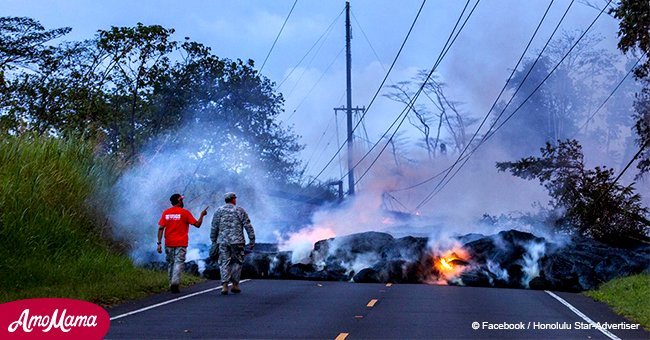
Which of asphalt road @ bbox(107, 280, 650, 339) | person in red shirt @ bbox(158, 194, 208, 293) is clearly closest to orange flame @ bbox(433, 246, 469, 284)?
asphalt road @ bbox(107, 280, 650, 339)

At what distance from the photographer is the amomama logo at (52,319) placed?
13.3m

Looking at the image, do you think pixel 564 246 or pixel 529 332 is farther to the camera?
pixel 564 246

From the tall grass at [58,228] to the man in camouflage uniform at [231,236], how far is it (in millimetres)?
1758

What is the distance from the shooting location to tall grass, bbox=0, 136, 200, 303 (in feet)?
64.0

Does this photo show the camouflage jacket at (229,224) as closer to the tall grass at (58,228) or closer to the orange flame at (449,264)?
the tall grass at (58,228)

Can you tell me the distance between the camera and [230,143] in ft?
172

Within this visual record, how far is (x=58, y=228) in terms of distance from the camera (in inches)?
878

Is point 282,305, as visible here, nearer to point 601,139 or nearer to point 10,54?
point 10,54

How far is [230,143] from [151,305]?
113 feet

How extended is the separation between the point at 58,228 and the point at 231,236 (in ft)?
13.0

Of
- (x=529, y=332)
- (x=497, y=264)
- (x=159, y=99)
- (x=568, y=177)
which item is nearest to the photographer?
(x=529, y=332)

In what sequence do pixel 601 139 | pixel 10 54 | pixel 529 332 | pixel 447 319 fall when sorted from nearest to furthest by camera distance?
pixel 529 332, pixel 447 319, pixel 10 54, pixel 601 139


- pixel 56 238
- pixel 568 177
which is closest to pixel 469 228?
pixel 568 177

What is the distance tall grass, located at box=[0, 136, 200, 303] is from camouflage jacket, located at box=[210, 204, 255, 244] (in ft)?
6.17
